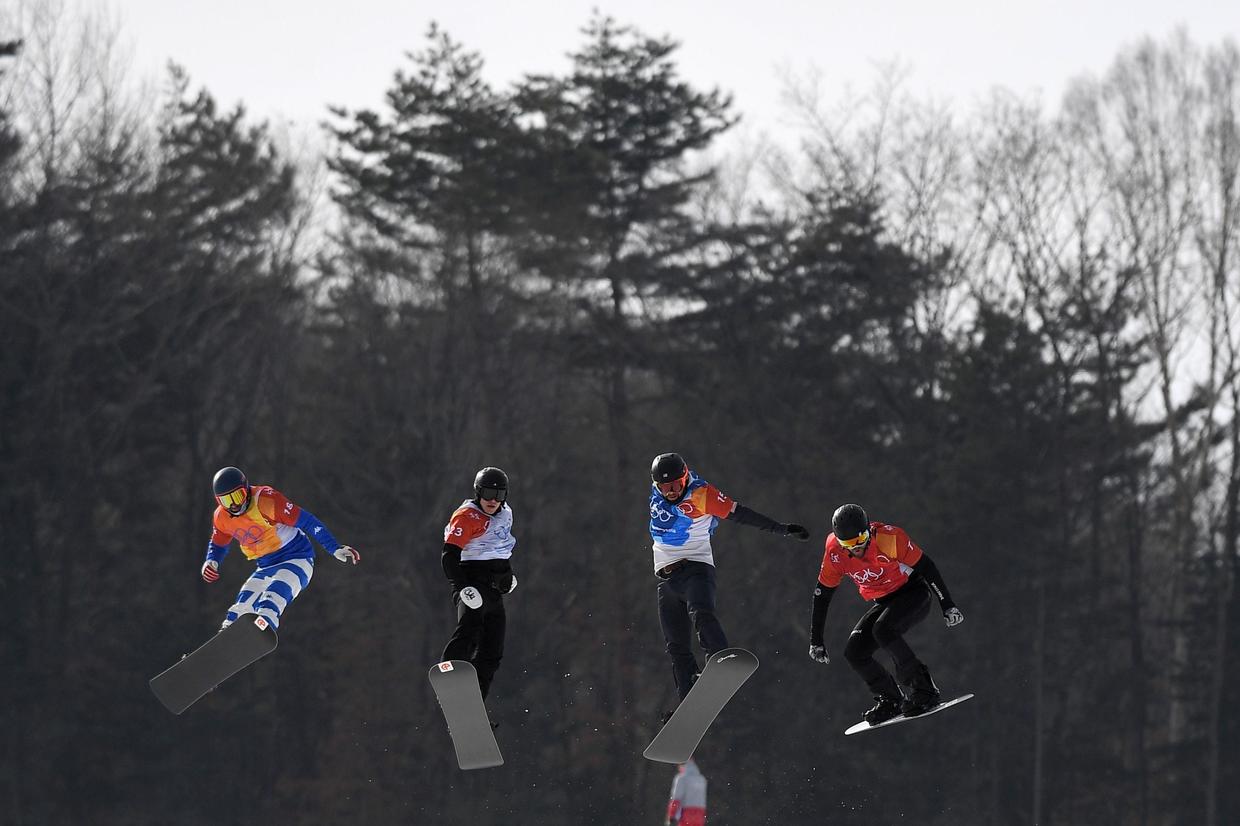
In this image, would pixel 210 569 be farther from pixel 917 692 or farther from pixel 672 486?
pixel 917 692

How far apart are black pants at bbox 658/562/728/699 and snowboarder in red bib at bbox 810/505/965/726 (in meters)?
0.77

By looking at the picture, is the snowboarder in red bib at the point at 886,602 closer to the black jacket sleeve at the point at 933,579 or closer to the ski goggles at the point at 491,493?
the black jacket sleeve at the point at 933,579

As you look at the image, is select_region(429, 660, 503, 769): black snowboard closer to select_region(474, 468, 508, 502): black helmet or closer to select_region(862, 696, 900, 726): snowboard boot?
select_region(474, 468, 508, 502): black helmet

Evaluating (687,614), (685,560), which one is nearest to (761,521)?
(685,560)

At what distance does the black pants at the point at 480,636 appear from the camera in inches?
487

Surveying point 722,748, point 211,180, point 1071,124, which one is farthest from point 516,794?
point 1071,124

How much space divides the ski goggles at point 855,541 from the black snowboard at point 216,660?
4524 mm

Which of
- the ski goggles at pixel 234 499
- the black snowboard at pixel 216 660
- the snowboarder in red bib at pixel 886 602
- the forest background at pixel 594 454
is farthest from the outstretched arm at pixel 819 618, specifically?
the forest background at pixel 594 454

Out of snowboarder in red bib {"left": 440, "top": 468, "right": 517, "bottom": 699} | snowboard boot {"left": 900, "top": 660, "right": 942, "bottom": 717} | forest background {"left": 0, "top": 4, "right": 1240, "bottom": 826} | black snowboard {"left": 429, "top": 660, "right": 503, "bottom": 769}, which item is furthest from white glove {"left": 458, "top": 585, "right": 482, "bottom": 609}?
forest background {"left": 0, "top": 4, "right": 1240, "bottom": 826}

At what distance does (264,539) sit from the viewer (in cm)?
1321

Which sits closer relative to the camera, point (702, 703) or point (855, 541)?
point (855, 541)

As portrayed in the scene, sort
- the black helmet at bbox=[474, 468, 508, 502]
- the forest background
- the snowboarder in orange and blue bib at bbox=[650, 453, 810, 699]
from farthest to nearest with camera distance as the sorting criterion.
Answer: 1. the forest background
2. the snowboarder in orange and blue bib at bbox=[650, 453, 810, 699]
3. the black helmet at bbox=[474, 468, 508, 502]

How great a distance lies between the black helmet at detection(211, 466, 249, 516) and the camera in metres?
12.7

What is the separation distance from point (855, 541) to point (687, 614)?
57.1 inches
